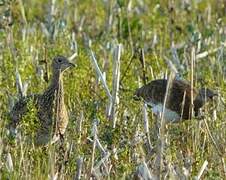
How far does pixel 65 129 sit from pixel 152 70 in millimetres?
1610

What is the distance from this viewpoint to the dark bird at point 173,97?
691cm

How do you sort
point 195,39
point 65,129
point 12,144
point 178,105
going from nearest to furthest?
point 12,144
point 65,129
point 178,105
point 195,39

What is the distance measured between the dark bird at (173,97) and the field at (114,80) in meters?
0.09

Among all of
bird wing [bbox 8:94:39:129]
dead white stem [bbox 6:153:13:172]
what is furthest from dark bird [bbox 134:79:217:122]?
dead white stem [bbox 6:153:13:172]

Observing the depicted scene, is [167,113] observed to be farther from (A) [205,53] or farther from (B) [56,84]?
(A) [205,53]

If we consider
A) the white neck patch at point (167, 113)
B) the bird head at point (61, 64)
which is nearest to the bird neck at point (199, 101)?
the white neck patch at point (167, 113)

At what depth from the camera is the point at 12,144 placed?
563cm

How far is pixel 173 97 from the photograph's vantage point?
7.19 m

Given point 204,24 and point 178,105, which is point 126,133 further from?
point 204,24

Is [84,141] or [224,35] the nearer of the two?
[84,141]

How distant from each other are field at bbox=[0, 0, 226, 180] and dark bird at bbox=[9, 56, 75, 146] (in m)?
0.11

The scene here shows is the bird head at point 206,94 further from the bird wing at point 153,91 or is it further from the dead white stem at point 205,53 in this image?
the dead white stem at point 205,53

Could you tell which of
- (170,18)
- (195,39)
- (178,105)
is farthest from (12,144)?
(170,18)

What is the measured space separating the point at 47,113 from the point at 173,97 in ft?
3.97
